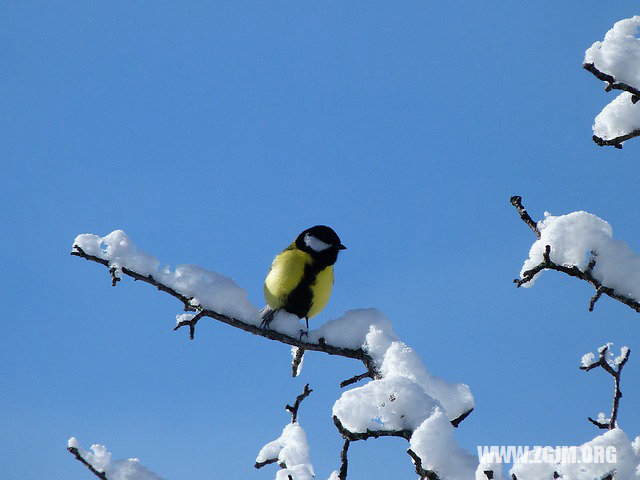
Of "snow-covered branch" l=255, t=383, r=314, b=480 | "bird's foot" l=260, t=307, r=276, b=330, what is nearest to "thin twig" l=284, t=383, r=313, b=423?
"snow-covered branch" l=255, t=383, r=314, b=480

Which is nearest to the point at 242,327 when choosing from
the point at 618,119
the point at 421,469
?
the point at 421,469

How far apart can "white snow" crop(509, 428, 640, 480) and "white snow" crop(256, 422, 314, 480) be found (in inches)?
46.6

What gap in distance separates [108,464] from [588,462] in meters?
2.52

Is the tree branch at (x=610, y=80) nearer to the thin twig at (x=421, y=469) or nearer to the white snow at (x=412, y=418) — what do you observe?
the white snow at (x=412, y=418)

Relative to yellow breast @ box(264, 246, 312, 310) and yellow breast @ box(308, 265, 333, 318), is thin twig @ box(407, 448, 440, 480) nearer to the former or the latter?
yellow breast @ box(264, 246, 312, 310)

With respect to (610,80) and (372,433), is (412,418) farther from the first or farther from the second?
(610,80)

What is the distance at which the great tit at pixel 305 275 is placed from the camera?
20.9 feet

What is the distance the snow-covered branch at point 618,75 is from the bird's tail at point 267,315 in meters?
2.95

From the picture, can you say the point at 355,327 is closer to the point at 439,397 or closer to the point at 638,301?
the point at 439,397

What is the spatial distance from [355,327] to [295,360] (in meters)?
1.14

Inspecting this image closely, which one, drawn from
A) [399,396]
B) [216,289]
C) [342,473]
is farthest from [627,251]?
[216,289]

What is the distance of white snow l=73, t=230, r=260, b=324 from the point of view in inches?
189

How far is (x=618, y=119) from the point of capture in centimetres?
374

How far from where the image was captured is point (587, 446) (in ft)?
9.46
